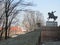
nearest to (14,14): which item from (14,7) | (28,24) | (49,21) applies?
(14,7)

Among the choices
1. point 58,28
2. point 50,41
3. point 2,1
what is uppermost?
point 2,1

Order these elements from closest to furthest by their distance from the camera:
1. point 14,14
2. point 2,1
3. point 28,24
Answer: point 2,1 < point 14,14 < point 28,24

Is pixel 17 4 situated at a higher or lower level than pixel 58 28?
higher

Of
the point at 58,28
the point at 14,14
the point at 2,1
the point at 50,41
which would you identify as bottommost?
the point at 50,41

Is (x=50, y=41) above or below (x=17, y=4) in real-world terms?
below

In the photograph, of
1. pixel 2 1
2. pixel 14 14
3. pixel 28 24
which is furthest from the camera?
pixel 28 24

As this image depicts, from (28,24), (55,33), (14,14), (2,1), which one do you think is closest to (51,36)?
(55,33)

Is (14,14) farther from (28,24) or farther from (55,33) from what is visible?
(28,24)

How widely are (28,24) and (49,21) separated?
3632 cm

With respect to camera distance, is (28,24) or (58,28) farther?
(28,24)

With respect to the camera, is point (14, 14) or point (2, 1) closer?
point (2, 1)

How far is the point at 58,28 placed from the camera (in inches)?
1131

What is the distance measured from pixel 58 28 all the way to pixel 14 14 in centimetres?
739

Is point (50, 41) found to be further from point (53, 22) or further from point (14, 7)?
point (14, 7)
